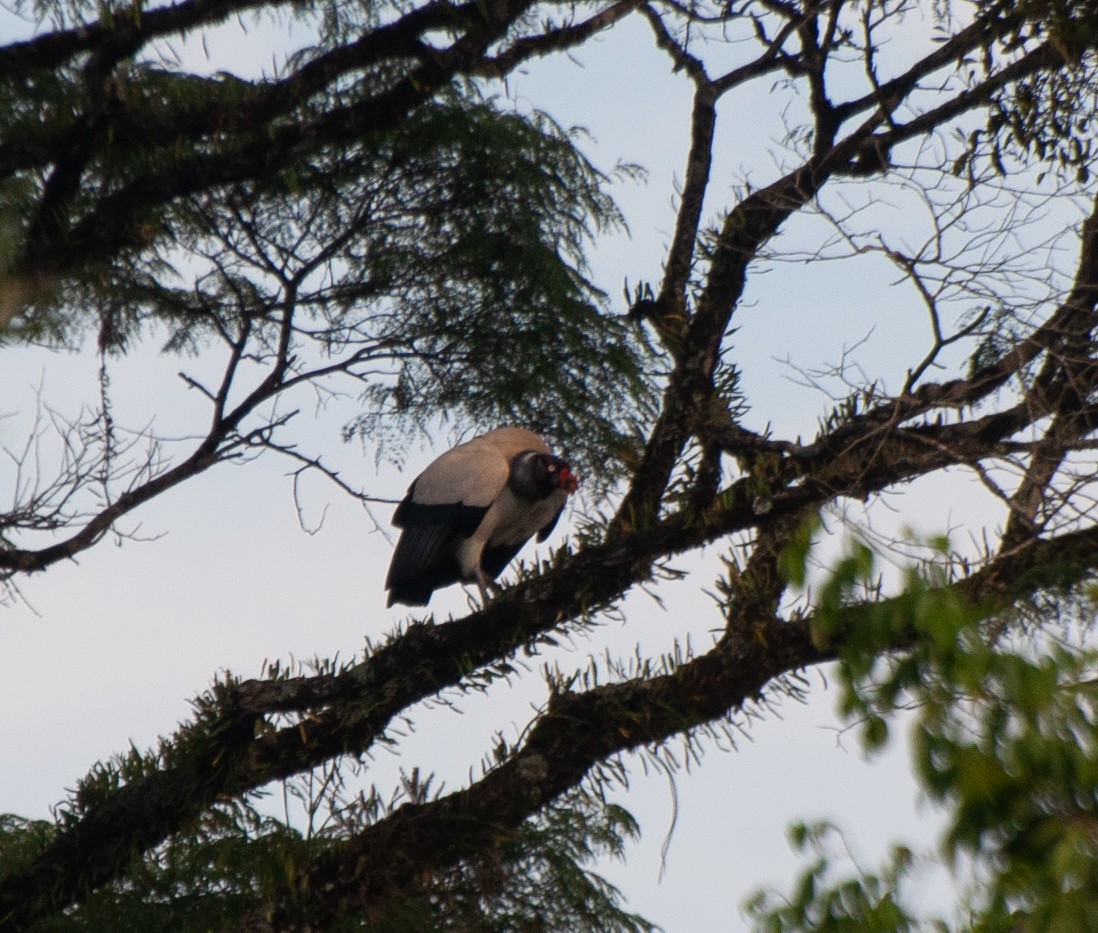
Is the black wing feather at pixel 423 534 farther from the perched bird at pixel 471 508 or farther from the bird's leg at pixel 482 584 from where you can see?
the bird's leg at pixel 482 584

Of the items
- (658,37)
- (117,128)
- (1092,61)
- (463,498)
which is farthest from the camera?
(463,498)

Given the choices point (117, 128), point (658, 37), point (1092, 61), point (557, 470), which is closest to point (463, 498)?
point (557, 470)

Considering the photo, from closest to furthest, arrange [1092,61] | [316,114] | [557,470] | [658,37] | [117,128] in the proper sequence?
[117,128] → [316,114] → [1092,61] → [658,37] → [557,470]

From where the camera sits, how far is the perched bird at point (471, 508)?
14.4 feet

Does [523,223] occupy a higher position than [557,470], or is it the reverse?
[523,223]

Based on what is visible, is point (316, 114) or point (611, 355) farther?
point (611, 355)

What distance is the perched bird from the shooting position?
439 centimetres

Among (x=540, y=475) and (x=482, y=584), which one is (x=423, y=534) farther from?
(x=540, y=475)

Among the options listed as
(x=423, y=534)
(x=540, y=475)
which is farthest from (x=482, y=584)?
(x=540, y=475)

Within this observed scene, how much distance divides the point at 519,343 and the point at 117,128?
1.38 meters

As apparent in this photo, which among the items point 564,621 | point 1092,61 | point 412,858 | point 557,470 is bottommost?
point 412,858

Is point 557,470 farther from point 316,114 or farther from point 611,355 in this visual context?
point 316,114

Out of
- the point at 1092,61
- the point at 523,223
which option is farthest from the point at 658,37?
the point at 1092,61

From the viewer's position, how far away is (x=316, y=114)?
3.10m
